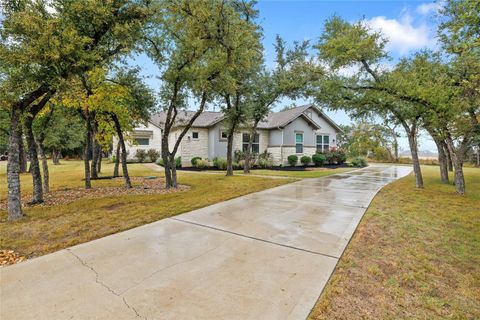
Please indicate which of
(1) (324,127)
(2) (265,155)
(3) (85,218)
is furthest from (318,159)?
(3) (85,218)

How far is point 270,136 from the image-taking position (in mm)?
23438

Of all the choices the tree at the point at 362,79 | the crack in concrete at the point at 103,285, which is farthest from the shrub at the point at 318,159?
the crack in concrete at the point at 103,285

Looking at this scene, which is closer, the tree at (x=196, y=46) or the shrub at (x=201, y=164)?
the tree at (x=196, y=46)

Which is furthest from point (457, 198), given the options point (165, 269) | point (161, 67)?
point (161, 67)

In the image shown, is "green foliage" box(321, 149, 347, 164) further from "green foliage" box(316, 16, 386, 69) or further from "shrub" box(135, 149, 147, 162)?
"shrub" box(135, 149, 147, 162)

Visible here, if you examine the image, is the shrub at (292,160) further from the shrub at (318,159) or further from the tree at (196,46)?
the tree at (196,46)

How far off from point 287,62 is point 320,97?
607 cm

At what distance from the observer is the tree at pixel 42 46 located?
15.5ft

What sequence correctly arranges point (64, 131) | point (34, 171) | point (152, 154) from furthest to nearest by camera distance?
point (152, 154) < point (64, 131) < point (34, 171)

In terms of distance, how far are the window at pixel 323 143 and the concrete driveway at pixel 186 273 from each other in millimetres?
21413

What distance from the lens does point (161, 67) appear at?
9234 millimetres

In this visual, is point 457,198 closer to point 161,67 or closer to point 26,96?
point 161,67

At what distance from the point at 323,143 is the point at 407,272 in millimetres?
24129

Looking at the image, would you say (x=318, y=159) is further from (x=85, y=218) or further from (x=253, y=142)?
(x=85, y=218)
